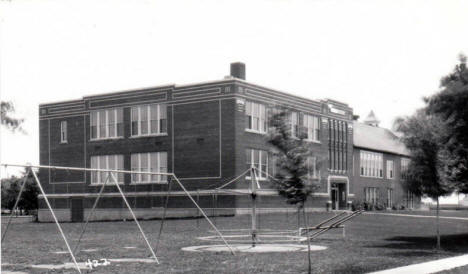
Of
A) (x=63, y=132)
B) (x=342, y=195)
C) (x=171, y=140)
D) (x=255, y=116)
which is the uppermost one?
(x=255, y=116)

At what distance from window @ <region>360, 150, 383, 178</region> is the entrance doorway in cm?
604

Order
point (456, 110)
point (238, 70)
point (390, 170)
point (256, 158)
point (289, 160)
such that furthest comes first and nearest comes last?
point (390, 170) → point (238, 70) → point (256, 158) → point (456, 110) → point (289, 160)

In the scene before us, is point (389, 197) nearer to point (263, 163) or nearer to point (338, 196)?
point (338, 196)

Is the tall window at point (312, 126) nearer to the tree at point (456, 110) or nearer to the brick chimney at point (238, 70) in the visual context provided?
the brick chimney at point (238, 70)

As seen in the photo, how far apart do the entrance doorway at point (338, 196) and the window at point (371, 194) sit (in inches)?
219

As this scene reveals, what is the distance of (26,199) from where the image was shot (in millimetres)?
82188

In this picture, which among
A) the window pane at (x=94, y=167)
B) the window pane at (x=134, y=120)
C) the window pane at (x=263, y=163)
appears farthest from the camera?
the window pane at (x=94, y=167)

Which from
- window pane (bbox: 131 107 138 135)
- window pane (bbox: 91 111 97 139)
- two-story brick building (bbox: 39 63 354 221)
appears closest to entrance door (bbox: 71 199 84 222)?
two-story brick building (bbox: 39 63 354 221)

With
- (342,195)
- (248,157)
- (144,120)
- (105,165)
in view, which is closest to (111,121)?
(144,120)

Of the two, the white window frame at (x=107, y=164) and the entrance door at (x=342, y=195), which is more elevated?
the white window frame at (x=107, y=164)

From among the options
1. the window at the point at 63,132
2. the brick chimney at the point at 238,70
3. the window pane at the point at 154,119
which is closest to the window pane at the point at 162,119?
the window pane at the point at 154,119

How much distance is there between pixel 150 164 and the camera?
5344 centimetres

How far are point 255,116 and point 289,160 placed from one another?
3535cm

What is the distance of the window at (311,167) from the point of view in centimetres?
1582
